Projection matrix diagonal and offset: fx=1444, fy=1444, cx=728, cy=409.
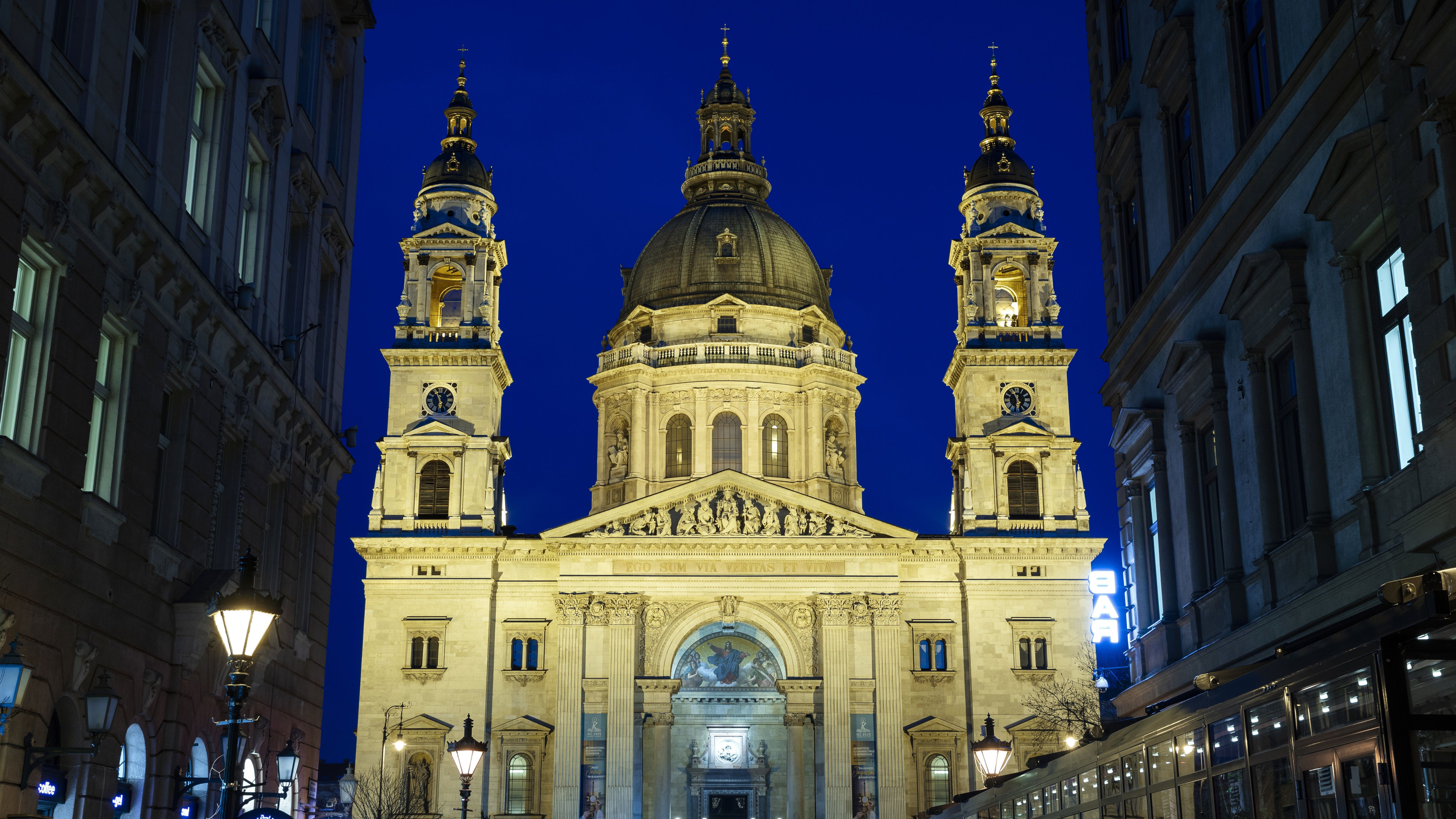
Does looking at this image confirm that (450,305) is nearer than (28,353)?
No

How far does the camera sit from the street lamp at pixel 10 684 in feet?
42.0

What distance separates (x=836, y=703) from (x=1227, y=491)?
141ft

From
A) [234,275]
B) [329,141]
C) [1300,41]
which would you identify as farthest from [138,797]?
[1300,41]

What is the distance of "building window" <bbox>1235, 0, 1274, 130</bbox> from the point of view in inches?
691

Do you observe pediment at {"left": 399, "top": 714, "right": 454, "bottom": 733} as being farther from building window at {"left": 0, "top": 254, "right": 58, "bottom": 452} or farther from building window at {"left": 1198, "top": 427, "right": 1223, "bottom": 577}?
building window at {"left": 0, "top": 254, "right": 58, "bottom": 452}

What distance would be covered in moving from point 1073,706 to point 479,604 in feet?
83.6

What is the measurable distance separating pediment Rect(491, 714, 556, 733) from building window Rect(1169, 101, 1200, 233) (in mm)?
45406

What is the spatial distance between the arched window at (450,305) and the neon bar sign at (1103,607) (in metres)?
32.3

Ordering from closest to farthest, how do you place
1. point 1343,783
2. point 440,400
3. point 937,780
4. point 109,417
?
→ point 1343,783, point 109,417, point 937,780, point 440,400

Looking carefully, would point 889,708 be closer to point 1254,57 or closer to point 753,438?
point 753,438

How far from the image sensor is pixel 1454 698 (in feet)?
25.1

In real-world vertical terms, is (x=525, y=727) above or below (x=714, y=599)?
below

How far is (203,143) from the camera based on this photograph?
20.0 meters

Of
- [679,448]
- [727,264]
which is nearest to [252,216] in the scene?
[679,448]
